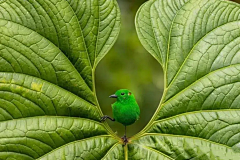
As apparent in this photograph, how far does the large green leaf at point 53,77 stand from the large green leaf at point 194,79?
0.16m

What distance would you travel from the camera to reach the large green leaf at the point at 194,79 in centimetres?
111

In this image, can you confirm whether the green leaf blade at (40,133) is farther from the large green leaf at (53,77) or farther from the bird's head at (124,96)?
the bird's head at (124,96)

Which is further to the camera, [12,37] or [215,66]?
[215,66]

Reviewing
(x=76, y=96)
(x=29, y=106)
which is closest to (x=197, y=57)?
(x=76, y=96)

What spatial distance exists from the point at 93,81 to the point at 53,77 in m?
0.16

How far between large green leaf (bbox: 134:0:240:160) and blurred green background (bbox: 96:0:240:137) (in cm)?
120

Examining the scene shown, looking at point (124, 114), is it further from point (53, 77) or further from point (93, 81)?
point (53, 77)

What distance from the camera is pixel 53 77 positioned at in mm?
1051

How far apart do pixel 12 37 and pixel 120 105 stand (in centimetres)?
44

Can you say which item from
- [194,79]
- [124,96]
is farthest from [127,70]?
[124,96]

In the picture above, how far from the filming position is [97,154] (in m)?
1.07

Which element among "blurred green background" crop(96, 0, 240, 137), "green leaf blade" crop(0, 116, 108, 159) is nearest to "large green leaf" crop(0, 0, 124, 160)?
"green leaf blade" crop(0, 116, 108, 159)

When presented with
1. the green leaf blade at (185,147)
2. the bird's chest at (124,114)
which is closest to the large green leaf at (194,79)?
the green leaf blade at (185,147)

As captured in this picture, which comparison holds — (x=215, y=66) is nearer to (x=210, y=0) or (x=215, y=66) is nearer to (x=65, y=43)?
(x=210, y=0)
